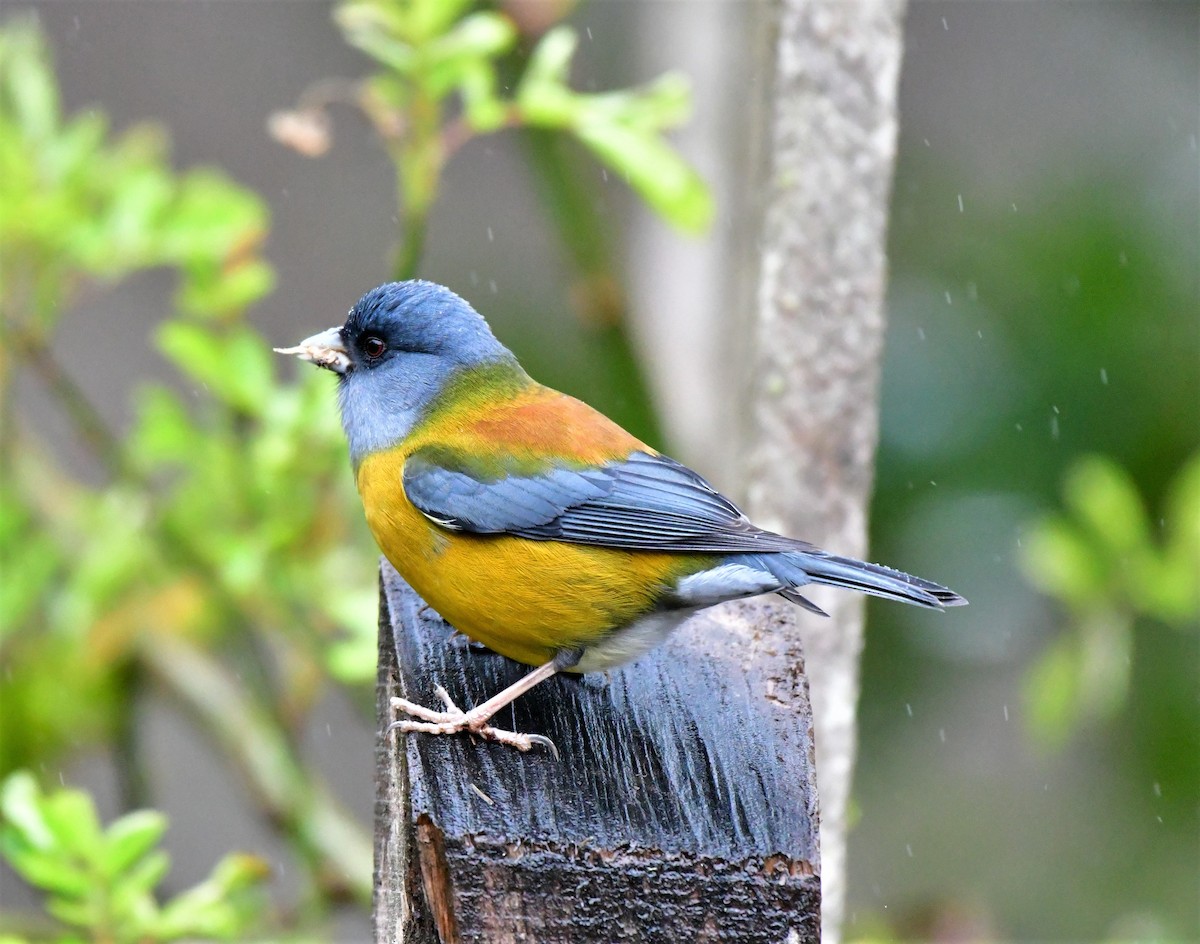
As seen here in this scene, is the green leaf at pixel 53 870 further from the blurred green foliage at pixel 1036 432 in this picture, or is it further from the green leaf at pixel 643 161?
the blurred green foliage at pixel 1036 432

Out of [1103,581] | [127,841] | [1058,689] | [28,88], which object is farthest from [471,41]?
[1058,689]

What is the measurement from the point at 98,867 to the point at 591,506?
101cm

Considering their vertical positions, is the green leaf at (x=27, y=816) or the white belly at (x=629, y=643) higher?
the white belly at (x=629, y=643)

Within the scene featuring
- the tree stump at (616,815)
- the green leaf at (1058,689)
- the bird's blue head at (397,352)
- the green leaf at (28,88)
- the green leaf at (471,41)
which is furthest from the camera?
the green leaf at (1058,689)

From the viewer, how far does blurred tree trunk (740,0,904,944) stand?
310 centimetres

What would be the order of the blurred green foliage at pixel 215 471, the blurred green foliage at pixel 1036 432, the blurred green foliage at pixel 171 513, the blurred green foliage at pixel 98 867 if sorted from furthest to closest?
the blurred green foliage at pixel 1036 432 < the blurred green foliage at pixel 171 513 < the blurred green foliage at pixel 215 471 < the blurred green foliage at pixel 98 867

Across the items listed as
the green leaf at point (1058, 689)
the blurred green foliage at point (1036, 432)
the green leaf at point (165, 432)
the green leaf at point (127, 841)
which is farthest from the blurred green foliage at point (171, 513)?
the blurred green foliage at point (1036, 432)

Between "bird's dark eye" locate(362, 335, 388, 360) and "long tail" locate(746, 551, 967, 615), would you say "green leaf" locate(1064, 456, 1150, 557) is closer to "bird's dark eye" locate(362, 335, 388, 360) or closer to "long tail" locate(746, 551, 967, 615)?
"long tail" locate(746, 551, 967, 615)

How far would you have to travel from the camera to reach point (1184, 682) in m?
5.45


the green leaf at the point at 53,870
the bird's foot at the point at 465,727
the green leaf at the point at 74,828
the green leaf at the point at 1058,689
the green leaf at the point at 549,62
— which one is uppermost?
the green leaf at the point at 549,62

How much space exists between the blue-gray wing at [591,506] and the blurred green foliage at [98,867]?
2.36 feet

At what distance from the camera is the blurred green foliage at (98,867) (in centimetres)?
255

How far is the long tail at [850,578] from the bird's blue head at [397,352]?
0.74 meters

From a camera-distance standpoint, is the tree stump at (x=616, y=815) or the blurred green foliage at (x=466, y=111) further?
the blurred green foliage at (x=466, y=111)
